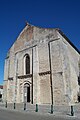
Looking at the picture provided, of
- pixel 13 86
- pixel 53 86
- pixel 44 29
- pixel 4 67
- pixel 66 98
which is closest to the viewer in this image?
pixel 66 98

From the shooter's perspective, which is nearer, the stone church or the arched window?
the stone church

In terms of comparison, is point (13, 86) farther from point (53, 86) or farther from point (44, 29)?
point (44, 29)

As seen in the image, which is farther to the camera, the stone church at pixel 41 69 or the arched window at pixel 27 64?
the arched window at pixel 27 64

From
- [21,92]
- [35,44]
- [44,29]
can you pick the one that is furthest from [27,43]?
[21,92]

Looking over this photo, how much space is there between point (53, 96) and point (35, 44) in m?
8.57

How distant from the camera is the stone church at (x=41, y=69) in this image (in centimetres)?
2008

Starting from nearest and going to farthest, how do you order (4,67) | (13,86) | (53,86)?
1. (53,86)
2. (13,86)
3. (4,67)

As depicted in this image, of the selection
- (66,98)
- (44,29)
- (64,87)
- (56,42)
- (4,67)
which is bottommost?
(66,98)

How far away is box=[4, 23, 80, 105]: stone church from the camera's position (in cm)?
2008

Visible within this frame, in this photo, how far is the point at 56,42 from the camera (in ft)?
70.5

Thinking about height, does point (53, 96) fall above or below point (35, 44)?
below

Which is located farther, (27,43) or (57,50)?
(27,43)

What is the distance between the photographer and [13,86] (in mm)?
25312

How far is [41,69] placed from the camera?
2239cm
